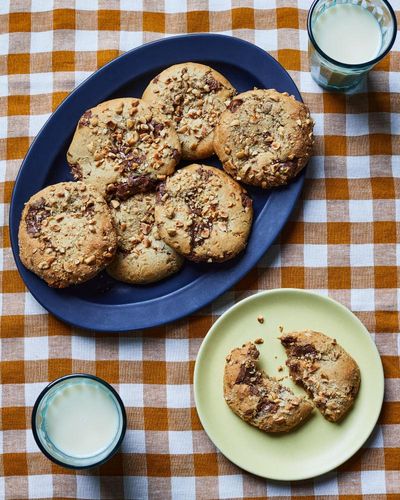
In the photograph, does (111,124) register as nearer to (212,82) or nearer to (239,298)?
(212,82)

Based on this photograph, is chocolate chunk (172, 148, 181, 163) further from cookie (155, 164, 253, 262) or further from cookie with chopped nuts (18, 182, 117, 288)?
cookie with chopped nuts (18, 182, 117, 288)

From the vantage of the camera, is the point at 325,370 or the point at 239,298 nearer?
the point at 325,370

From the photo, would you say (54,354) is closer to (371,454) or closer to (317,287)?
(317,287)

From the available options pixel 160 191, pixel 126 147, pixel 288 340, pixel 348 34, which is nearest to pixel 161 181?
pixel 160 191

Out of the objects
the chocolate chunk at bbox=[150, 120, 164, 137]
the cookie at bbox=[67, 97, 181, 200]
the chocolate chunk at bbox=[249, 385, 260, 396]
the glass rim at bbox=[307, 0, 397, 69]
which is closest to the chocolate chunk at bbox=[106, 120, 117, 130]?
the cookie at bbox=[67, 97, 181, 200]

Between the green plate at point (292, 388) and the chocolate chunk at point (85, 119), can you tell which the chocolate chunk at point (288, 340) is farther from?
the chocolate chunk at point (85, 119)
